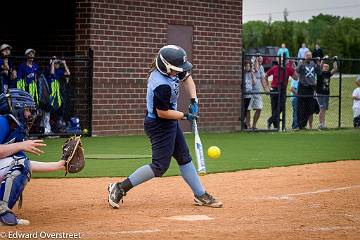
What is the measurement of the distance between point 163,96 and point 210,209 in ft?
4.80

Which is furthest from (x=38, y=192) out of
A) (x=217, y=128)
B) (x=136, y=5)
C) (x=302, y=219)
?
(x=217, y=128)

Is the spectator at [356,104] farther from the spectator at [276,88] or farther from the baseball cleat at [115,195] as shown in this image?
the baseball cleat at [115,195]

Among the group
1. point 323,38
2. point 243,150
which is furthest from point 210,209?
point 323,38

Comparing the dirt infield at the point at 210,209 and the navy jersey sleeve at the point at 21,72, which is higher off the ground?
the navy jersey sleeve at the point at 21,72

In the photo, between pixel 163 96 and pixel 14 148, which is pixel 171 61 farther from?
pixel 14 148

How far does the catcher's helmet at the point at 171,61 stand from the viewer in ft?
33.3

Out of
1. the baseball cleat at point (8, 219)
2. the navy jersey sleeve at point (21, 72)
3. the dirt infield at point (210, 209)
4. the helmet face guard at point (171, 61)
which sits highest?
the helmet face guard at point (171, 61)

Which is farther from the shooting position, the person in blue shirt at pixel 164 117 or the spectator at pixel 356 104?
the spectator at pixel 356 104

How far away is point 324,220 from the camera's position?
9.54 metres

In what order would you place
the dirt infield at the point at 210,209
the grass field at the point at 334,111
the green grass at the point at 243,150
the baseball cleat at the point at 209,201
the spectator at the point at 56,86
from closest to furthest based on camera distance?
the dirt infield at the point at 210,209 → the baseball cleat at the point at 209,201 → the green grass at the point at 243,150 → the spectator at the point at 56,86 → the grass field at the point at 334,111

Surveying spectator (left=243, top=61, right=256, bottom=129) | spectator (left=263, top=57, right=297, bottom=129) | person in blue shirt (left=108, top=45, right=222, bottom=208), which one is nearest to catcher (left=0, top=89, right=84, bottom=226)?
person in blue shirt (left=108, top=45, right=222, bottom=208)

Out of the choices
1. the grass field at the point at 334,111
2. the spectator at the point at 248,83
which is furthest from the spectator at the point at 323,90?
the spectator at the point at 248,83

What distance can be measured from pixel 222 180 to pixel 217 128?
39.8 feet

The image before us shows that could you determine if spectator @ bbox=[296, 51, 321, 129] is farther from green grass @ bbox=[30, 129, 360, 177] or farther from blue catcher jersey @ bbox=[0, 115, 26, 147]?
blue catcher jersey @ bbox=[0, 115, 26, 147]
